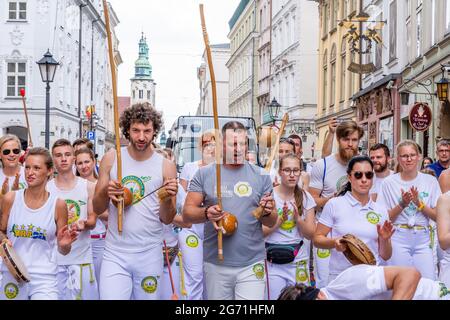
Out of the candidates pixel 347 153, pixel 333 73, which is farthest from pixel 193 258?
pixel 333 73

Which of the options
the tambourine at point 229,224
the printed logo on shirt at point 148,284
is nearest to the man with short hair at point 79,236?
the printed logo on shirt at point 148,284

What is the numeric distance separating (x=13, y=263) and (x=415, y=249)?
11.7 feet

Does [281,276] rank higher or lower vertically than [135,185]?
lower

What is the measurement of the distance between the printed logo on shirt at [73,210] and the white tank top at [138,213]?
1.02 metres

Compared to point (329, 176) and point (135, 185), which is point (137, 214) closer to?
point (135, 185)

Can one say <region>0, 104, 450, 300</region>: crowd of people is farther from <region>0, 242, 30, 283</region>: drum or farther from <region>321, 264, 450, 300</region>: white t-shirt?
<region>321, 264, 450, 300</region>: white t-shirt

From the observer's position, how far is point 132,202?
5.76m

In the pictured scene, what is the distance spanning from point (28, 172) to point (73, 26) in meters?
42.7

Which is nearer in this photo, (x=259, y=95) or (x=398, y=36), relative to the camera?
(x=398, y=36)

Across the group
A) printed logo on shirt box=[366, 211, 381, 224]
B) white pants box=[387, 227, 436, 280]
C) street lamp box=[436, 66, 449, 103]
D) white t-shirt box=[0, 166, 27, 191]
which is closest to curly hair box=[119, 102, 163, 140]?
printed logo on shirt box=[366, 211, 381, 224]

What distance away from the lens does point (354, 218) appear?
631cm

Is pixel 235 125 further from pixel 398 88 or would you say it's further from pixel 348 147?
pixel 398 88

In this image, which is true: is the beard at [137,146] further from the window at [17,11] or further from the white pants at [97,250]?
the window at [17,11]
